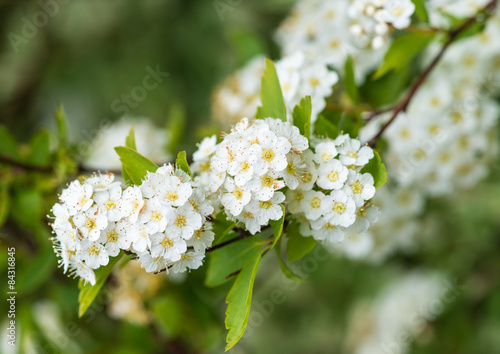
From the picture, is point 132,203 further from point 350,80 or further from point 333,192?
point 350,80

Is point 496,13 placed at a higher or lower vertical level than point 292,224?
lower

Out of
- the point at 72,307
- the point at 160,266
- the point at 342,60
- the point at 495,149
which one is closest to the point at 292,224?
the point at 160,266

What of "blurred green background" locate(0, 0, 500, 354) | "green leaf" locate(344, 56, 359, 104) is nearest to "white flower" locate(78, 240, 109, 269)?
"blurred green background" locate(0, 0, 500, 354)

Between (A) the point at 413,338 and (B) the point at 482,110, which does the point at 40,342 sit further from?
(B) the point at 482,110

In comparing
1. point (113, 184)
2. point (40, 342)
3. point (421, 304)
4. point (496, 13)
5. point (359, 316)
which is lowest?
point (359, 316)

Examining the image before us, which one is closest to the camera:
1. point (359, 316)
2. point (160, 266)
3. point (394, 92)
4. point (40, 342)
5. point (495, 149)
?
point (160, 266)

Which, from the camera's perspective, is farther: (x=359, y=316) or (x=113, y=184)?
(x=359, y=316)

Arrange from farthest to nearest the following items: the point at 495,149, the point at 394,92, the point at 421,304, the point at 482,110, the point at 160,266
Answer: the point at 421,304 → the point at 495,149 → the point at 482,110 → the point at 394,92 → the point at 160,266
